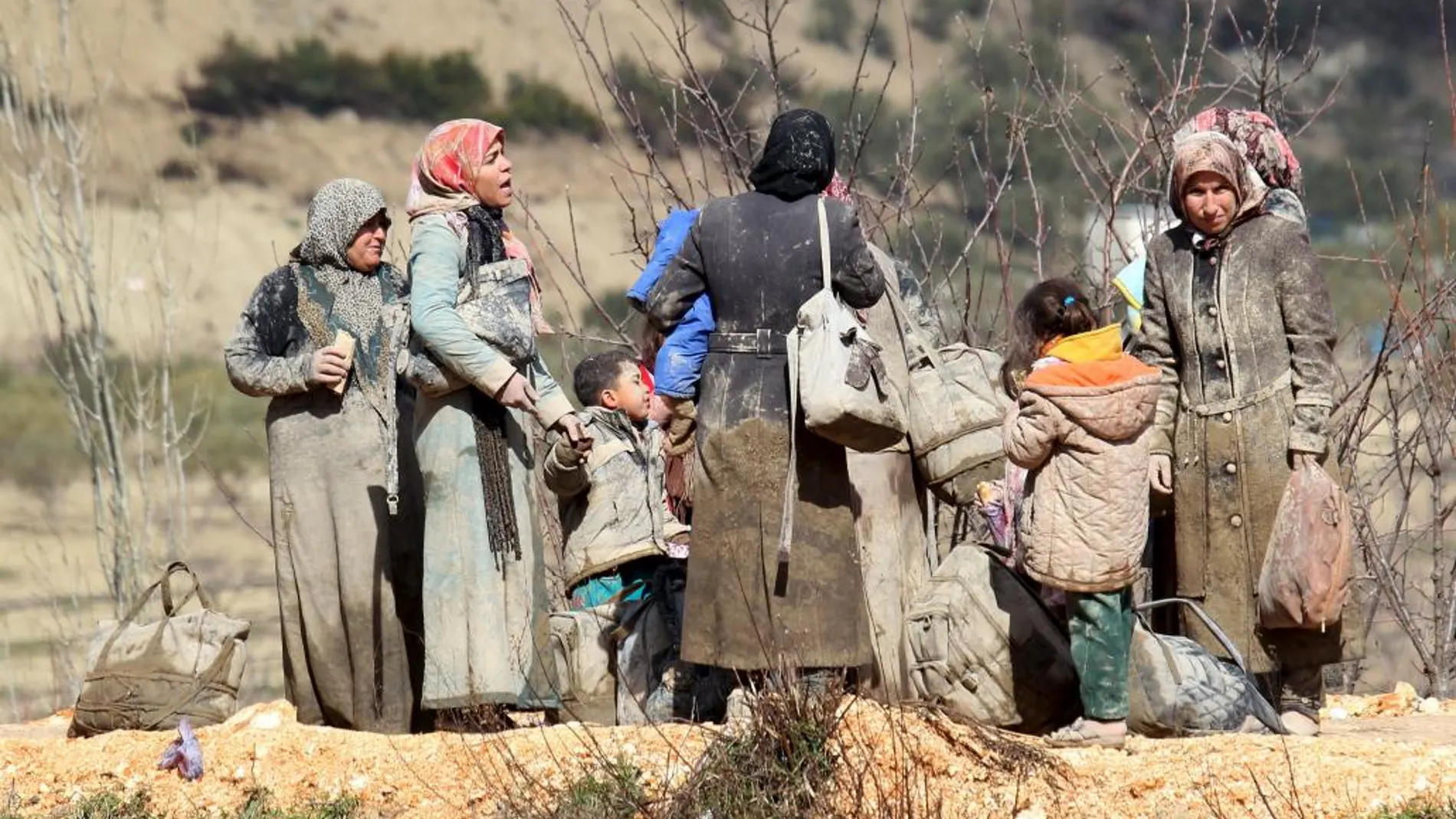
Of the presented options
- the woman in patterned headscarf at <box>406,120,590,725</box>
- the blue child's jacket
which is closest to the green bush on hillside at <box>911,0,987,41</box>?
the woman in patterned headscarf at <box>406,120,590,725</box>

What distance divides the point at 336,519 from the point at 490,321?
91 centimetres

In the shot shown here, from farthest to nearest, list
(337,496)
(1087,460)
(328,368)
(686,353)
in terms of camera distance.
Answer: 1. (337,496)
2. (328,368)
3. (686,353)
4. (1087,460)

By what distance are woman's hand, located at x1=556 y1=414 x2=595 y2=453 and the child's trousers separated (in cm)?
150

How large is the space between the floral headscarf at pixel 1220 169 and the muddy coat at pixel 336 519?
243 cm

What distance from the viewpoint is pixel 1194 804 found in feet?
19.7

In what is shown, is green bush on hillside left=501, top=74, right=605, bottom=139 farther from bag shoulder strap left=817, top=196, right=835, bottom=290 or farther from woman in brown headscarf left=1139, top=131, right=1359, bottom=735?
bag shoulder strap left=817, top=196, right=835, bottom=290

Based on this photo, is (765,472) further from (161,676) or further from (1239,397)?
(161,676)

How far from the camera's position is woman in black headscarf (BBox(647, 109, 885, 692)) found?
6246mm

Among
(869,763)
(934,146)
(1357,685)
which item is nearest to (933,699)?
(869,763)

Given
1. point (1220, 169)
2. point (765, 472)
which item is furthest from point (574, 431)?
point (1220, 169)

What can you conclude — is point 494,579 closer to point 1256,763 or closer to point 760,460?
point 760,460

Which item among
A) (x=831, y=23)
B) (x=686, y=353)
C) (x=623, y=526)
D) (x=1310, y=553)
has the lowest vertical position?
(x=1310, y=553)

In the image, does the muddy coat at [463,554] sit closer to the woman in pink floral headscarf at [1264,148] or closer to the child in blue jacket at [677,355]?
the child in blue jacket at [677,355]

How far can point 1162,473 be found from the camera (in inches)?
Answer: 275
